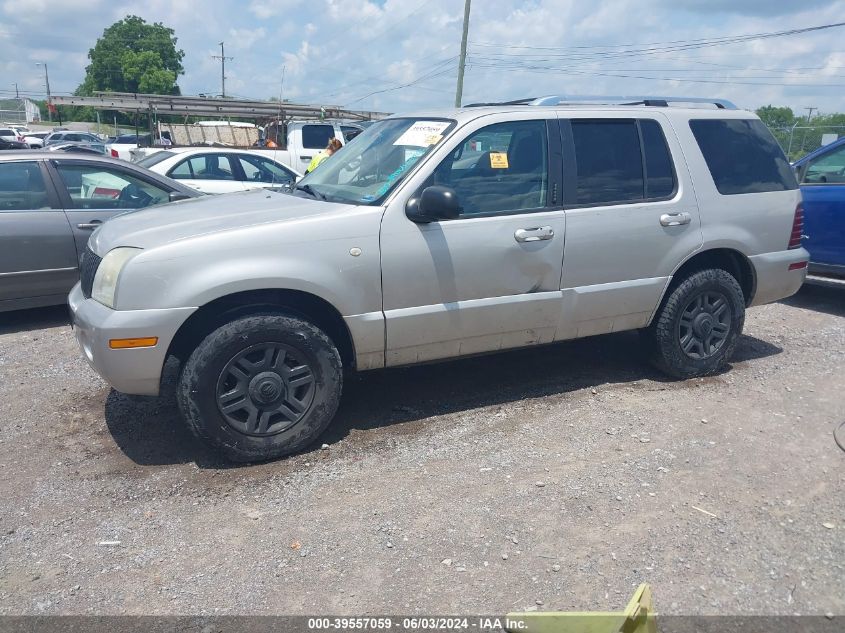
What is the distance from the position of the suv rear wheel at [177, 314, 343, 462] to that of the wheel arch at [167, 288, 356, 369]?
0.08 metres

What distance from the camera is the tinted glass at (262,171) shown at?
37.6ft

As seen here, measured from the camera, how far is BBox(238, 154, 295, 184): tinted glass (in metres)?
11.4

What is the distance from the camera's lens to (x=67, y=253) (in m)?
6.28

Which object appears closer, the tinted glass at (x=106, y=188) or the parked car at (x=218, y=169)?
the tinted glass at (x=106, y=188)

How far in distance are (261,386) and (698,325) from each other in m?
3.22

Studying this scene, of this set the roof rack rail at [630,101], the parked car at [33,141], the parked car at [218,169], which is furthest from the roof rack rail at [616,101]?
the parked car at [33,141]

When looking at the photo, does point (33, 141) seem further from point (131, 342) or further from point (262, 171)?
point (131, 342)

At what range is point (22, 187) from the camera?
6312mm

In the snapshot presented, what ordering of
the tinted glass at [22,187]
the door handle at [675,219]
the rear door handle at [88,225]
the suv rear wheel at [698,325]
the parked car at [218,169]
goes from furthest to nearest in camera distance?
the parked car at [218,169]
the rear door handle at [88,225]
the tinted glass at [22,187]
the suv rear wheel at [698,325]
the door handle at [675,219]

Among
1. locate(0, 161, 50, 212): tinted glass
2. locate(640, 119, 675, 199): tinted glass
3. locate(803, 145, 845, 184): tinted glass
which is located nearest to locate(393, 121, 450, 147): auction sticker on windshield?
locate(640, 119, 675, 199): tinted glass

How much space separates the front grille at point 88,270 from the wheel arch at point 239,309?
62cm

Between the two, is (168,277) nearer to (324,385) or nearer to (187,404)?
(187,404)

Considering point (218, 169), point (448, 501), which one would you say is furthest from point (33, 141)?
point (448, 501)

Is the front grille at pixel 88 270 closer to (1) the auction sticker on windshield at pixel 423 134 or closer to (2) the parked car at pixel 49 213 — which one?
(1) the auction sticker on windshield at pixel 423 134
